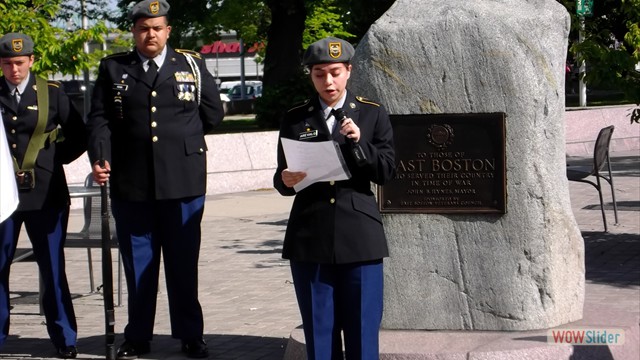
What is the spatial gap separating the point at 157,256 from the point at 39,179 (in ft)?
2.72

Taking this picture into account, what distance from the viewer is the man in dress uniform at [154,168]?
7090 millimetres

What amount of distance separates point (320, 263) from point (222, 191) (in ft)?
39.5

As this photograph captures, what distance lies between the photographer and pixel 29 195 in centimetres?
722

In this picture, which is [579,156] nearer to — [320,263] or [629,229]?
[629,229]

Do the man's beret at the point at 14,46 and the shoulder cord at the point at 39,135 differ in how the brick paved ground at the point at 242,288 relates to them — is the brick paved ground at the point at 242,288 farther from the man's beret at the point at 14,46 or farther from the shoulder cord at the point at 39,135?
the man's beret at the point at 14,46

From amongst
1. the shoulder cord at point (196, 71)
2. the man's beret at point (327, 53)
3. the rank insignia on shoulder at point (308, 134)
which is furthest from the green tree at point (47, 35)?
the man's beret at point (327, 53)

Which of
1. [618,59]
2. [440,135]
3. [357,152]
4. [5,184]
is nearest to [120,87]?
[440,135]

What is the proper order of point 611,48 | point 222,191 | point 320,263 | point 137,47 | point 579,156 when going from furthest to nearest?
point 579,156
point 222,191
point 611,48
point 137,47
point 320,263

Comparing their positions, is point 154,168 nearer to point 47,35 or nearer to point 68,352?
point 68,352

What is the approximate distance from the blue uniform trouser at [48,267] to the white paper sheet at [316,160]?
2.41m

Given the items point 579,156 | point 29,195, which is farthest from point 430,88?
point 579,156

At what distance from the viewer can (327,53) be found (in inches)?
211

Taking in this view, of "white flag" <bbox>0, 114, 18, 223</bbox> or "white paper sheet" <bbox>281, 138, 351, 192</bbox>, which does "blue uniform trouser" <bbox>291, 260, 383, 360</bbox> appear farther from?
"white flag" <bbox>0, 114, 18, 223</bbox>

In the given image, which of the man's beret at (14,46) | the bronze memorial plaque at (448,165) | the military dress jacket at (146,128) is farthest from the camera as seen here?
the man's beret at (14,46)
